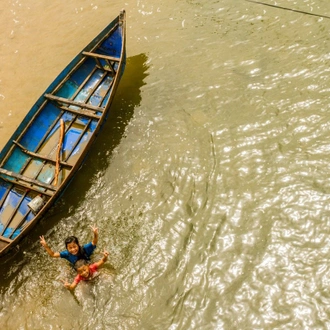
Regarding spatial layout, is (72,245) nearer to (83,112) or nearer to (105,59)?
(83,112)

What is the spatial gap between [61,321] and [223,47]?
864 cm

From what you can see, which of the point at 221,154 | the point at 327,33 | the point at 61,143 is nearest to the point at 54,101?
the point at 61,143

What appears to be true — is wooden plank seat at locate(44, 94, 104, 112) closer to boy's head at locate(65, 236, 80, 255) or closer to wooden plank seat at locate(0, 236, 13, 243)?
wooden plank seat at locate(0, 236, 13, 243)

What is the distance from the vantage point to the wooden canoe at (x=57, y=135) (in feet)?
26.6

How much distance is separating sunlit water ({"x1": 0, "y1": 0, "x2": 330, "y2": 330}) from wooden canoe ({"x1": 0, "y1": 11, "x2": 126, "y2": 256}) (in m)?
0.50

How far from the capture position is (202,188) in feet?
25.9

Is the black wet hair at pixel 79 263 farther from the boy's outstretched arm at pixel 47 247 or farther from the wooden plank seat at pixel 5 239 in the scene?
the wooden plank seat at pixel 5 239

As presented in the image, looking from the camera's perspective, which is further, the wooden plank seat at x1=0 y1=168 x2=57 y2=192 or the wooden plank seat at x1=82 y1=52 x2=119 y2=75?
the wooden plank seat at x1=82 y1=52 x2=119 y2=75

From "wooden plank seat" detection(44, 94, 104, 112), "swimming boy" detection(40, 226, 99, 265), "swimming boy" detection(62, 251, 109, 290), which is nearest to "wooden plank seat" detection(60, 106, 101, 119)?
"wooden plank seat" detection(44, 94, 104, 112)

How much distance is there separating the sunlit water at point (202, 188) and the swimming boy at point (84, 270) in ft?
0.69

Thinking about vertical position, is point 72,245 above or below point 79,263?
above

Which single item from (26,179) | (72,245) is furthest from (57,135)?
(72,245)

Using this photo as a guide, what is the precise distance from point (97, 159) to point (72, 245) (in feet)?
10.4

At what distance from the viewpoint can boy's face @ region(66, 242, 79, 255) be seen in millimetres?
6424
